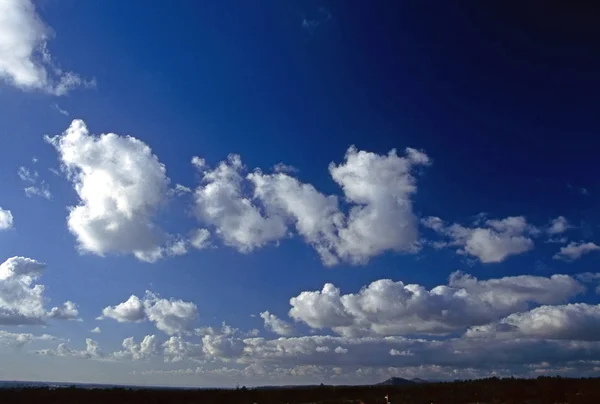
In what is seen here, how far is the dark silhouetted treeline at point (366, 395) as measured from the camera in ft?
249

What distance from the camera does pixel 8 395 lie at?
79.4 meters

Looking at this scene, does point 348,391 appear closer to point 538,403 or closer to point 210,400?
point 210,400

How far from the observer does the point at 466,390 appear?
85.8 meters

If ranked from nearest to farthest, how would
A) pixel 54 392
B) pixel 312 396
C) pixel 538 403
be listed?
1. pixel 538 403
2. pixel 54 392
3. pixel 312 396

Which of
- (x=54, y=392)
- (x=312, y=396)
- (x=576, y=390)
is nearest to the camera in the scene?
(x=576, y=390)

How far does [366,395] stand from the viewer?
9225 cm

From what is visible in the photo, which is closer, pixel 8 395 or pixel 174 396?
pixel 8 395

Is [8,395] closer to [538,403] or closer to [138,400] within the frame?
[138,400]

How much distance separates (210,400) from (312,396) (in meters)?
19.4

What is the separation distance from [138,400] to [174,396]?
5.97 m

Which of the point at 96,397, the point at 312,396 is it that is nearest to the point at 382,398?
the point at 312,396

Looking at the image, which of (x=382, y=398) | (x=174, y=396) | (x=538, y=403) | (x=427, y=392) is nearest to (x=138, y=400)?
(x=174, y=396)

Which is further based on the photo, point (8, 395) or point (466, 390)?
point (466, 390)

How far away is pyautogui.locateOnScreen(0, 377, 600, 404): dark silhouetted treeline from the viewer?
7594cm
